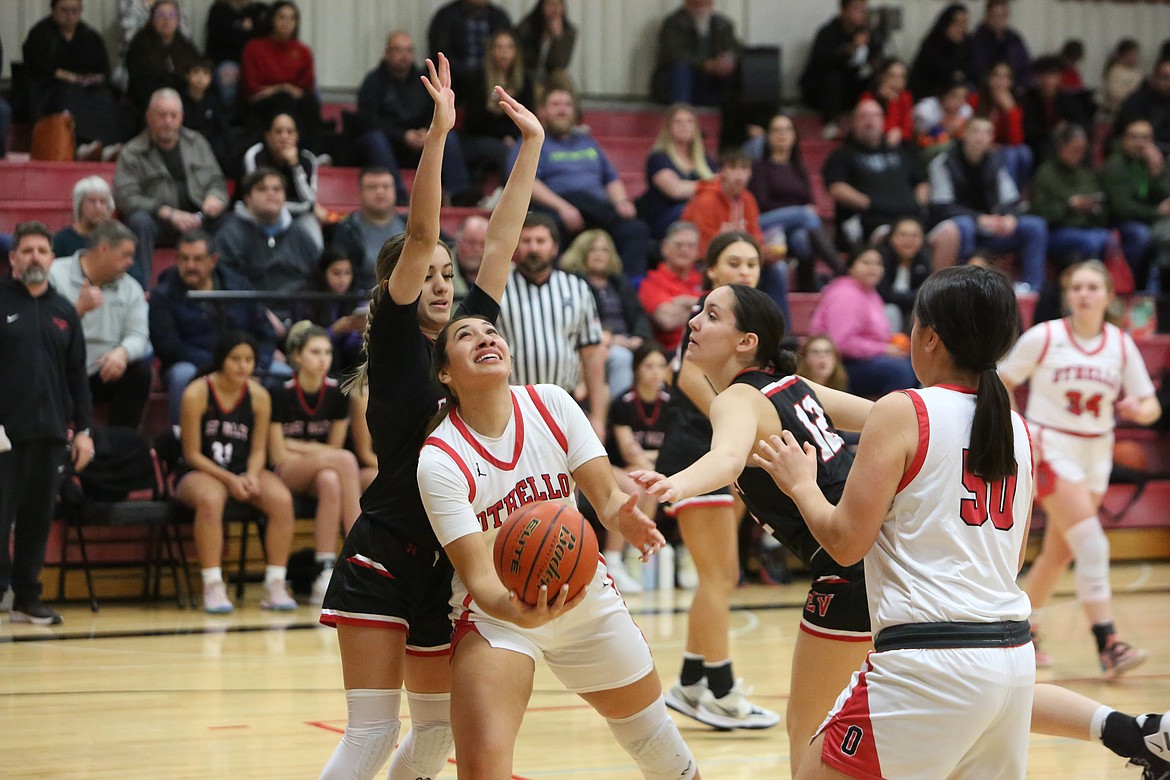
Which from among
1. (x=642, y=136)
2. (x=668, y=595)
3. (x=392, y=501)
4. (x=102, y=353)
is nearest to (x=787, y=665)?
(x=668, y=595)

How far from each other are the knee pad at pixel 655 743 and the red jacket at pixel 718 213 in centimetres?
759

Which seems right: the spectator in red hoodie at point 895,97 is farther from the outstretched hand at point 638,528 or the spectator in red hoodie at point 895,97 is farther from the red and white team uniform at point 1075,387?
the outstretched hand at point 638,528

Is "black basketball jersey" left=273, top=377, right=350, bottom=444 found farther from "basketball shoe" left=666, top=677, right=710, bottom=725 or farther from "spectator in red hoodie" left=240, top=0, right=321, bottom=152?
"basketball shoe" left=666, top=677, right=710, bottom=725

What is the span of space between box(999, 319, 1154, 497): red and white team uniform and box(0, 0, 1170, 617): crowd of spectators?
2327 mm

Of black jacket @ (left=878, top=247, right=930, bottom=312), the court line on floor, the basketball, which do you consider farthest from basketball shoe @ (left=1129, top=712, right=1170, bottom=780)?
black jacket @ (left=878, top=247, right=930, bottom=312)

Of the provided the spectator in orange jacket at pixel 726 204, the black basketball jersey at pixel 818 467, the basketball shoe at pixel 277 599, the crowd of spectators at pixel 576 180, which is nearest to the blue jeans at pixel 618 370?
the crowd of spectators at pixel 576 180

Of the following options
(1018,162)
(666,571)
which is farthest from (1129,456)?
(666,571)

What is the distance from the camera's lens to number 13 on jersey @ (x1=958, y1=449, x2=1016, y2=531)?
3.03m

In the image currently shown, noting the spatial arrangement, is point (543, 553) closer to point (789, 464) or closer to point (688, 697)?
point (789, 464)

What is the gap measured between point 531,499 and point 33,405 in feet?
16.6

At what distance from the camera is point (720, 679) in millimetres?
5781

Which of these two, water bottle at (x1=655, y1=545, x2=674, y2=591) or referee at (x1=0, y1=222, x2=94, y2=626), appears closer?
referee at (x1=0, y1=222, x2=94, y2=626)

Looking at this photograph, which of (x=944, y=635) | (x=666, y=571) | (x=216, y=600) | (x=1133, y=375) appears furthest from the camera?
(x=666, y=571)

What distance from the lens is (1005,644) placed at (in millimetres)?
3020
